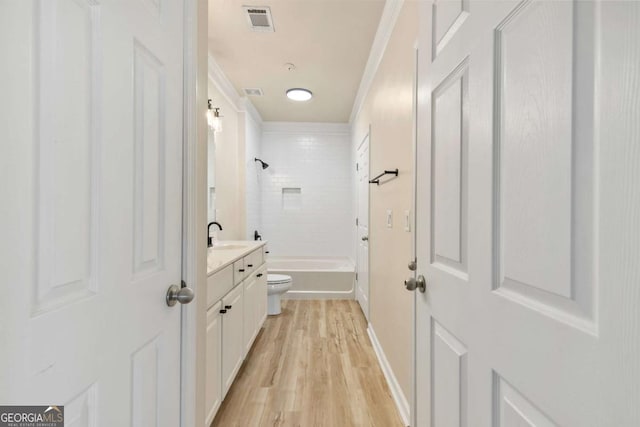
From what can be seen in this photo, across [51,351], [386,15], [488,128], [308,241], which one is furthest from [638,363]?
[308,241]

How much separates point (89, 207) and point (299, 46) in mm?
2368

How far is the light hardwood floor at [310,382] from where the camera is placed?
5.66ft

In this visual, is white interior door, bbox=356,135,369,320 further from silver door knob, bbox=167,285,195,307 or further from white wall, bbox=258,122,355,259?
silver door knob, bbox=167,285,195,307

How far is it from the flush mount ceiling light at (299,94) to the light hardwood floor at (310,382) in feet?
8.26

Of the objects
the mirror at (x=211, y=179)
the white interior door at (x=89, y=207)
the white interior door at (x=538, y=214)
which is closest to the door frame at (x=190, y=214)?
the white interior door at (x=89, y=207)

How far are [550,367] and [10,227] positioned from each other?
0.85m

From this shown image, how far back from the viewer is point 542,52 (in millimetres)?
526

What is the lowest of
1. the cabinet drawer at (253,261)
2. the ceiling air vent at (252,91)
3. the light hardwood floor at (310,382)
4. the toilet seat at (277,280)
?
the light hardwood floor at (310,382)

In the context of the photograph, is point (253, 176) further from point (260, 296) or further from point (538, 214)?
point (538, 214)

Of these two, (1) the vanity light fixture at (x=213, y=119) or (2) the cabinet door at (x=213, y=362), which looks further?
(1) the vanity light fixture at (x=213, y=119)

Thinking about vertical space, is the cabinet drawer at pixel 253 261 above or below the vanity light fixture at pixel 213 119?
below

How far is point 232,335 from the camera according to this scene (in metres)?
1.90

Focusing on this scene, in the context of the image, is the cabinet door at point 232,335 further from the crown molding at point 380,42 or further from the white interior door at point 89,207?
the crown molding at point 380,42

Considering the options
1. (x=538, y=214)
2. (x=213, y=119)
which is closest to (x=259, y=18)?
(x=213, y=119)
